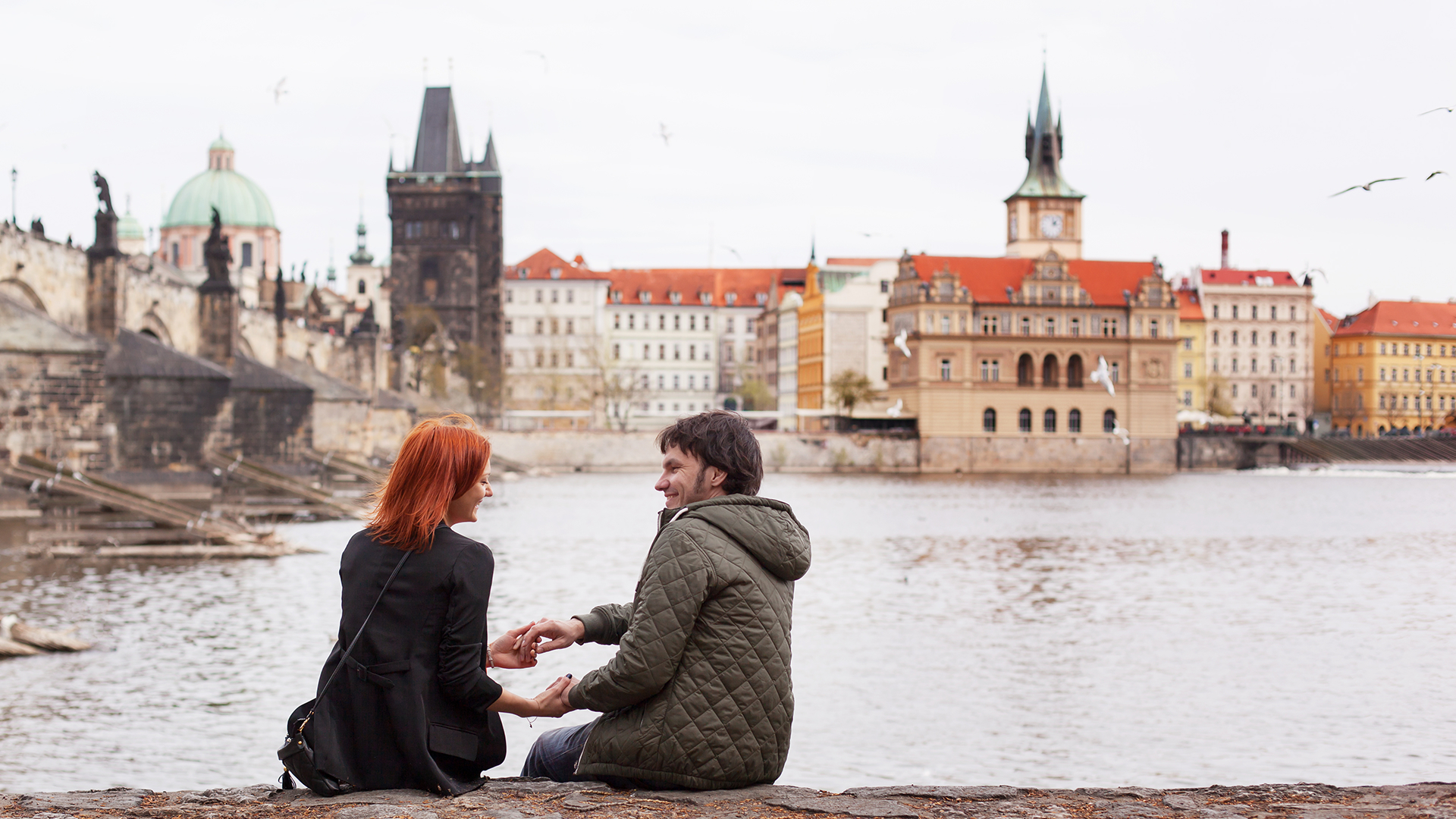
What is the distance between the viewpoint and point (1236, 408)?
378 ft

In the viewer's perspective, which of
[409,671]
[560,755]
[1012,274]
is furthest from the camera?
[1012,274]

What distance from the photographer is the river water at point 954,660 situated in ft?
36.8

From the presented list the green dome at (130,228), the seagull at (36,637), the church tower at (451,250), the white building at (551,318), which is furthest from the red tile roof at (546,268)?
the seagull at (36,637)

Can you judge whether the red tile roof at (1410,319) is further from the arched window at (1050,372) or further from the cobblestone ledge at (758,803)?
the cobblestone ledge at (758,803)

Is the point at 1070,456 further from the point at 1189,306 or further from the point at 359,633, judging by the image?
the point at 359,633

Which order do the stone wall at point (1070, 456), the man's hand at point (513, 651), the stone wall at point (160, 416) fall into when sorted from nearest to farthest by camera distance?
the man's hand at point (513, 651) < the stone wall at point (160, 416) < the stone wall at point (1070, 456)

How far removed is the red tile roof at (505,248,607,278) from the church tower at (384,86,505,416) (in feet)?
46.6

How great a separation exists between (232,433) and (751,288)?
3587 inches

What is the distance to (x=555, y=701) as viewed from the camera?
5070 millimetres

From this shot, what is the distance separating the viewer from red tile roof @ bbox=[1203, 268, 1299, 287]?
11581 centimetres

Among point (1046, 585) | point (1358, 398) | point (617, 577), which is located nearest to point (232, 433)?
point (617, 577)

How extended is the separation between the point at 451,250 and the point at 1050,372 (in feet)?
144

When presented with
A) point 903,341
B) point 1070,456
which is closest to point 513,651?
point 903,341

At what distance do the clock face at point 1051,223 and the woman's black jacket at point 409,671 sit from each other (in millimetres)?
108251
